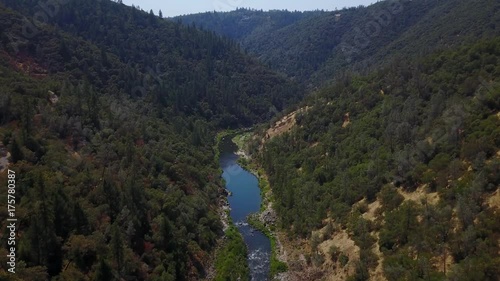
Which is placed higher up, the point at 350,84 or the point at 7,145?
the point at 350,84

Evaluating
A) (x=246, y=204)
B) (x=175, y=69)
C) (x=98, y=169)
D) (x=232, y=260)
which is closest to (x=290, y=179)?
(x=246, y=204)

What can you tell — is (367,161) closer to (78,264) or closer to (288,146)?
(288,146)

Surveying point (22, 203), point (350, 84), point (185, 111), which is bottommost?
point (22, 203)

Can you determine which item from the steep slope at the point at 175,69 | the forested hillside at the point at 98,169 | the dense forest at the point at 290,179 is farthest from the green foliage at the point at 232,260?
the steep slope at the point at 175,69

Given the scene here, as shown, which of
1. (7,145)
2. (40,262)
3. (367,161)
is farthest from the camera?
(367,161)

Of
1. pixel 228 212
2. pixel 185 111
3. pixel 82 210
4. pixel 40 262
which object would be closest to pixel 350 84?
pixel 228 212

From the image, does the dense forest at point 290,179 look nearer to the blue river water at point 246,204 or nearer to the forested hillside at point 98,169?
the forested hillside at point 98,169
